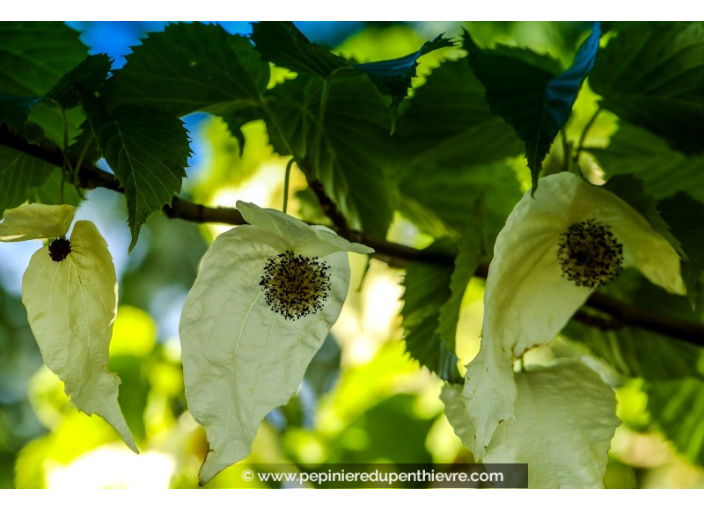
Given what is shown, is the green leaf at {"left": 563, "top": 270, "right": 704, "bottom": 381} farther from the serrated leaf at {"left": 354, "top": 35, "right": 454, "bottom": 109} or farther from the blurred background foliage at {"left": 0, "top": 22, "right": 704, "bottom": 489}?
the serrated leaf at {"left": 354, "top": 35, "right": 454, "bottom": 109}

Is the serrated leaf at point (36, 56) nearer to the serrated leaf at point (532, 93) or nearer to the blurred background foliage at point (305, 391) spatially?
the blurred background foliage at point (305, 391)

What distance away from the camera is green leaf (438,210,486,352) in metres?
0.31

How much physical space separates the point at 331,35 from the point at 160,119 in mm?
526

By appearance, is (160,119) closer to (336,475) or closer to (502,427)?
(502,427)

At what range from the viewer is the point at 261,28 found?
31 cm

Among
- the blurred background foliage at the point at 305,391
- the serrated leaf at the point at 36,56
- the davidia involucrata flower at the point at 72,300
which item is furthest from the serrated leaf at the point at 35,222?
the blurred background foliage at the point at 305,391

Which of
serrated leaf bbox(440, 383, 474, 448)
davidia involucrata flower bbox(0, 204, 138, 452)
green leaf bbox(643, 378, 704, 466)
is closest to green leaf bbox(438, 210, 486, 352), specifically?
serrated leaf bbox(440, 383, 474, 448)

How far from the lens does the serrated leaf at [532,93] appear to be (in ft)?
0.86

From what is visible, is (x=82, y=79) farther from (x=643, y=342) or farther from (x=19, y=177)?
(x=643, y=342)

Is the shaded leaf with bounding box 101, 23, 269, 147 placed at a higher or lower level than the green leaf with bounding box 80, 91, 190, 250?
higher

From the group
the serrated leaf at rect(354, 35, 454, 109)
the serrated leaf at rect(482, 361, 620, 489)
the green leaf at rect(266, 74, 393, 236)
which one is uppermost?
the green leaf at rect(266, 74, 393, 236)

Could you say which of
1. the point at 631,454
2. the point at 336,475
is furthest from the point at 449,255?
the point at 631,454

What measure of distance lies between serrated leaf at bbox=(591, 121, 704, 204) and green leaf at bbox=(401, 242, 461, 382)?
0.14m

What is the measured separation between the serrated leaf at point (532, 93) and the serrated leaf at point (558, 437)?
10 cm
